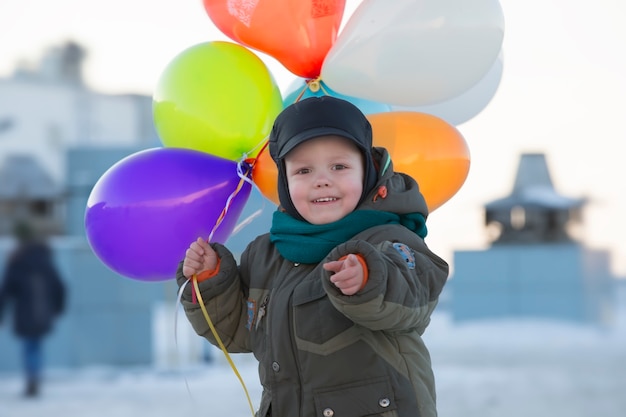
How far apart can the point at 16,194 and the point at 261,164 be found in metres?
9.09

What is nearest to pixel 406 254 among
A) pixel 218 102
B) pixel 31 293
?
pixel 218 102

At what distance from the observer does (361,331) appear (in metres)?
1.70

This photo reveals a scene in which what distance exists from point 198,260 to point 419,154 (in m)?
0.66

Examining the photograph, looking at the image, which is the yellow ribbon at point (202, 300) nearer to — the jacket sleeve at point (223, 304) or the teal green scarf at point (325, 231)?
the jacket sleeve at point (223, 304)

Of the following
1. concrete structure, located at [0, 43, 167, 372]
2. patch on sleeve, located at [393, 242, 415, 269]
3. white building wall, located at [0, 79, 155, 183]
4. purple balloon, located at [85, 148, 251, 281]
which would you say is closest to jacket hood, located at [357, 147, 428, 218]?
patch on sleeve, located at [393, 242, 415, 269]

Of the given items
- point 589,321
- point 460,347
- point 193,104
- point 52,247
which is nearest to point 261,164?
point 193,104

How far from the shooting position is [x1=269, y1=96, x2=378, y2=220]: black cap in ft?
5.74

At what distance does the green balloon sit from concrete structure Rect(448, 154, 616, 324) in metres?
9.05

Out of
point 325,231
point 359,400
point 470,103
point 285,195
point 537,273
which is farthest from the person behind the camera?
point 537,273

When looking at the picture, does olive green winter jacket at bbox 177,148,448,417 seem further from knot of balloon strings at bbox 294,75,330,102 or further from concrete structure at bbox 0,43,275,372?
concrete structure at bbox 0,43,275,372

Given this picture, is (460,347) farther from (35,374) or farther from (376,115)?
(376,115)

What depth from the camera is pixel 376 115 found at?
2240mm

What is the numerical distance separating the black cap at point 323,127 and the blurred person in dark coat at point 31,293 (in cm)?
605

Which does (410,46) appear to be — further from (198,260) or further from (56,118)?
(56,118)
